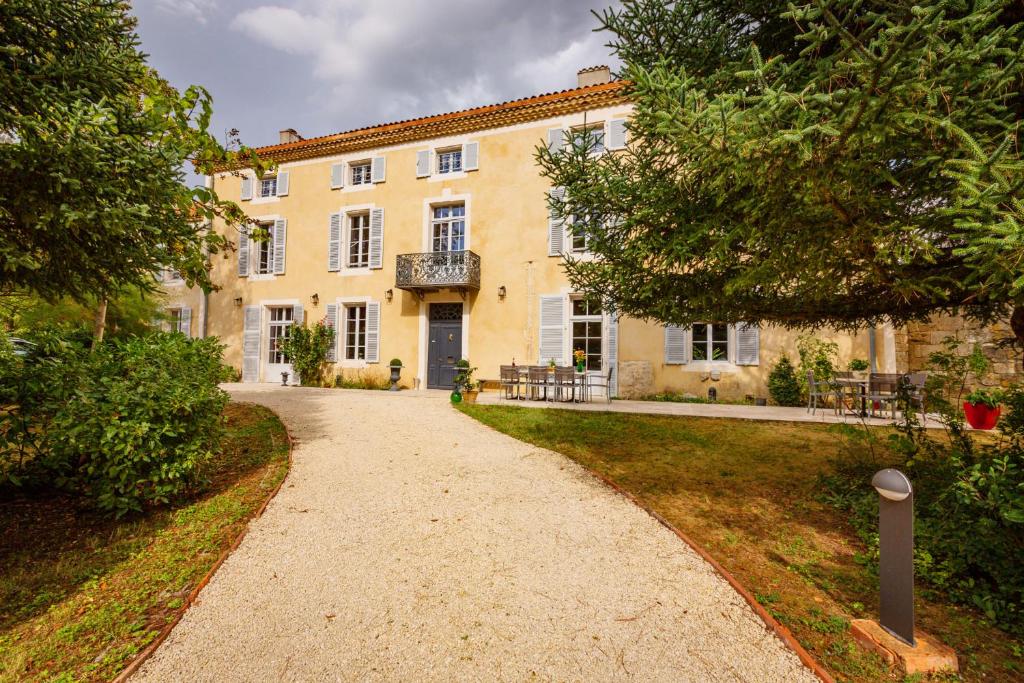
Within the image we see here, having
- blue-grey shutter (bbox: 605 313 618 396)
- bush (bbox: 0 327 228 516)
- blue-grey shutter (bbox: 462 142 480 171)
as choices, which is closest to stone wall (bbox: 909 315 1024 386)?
blue-grey shutter (bbox: 605 313 618 396)

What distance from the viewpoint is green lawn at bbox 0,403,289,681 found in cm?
196

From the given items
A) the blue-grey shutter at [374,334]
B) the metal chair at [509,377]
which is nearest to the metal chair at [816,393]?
the metal chair at [509,377]

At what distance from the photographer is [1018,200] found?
1752 mm

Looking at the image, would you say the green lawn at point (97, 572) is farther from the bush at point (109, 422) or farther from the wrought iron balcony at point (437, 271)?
the wrought iron balcony at point (437, 271)

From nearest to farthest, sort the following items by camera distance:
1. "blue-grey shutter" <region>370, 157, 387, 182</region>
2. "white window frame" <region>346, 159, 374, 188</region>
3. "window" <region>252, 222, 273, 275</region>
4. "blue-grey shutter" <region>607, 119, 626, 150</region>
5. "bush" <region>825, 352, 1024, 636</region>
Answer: "bush" <region>825, 352, 1024, 636</region> < "blue-grey shutter" <region>607, 119, 626, 150</region> < "blue-grey shutter" <region>370, 157, 387, 182</region> < "white window frame" <region>346, 159, 374, 188</region> < "window" <region>252, 222, 273, 275</region>

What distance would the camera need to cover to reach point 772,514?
3.43 m

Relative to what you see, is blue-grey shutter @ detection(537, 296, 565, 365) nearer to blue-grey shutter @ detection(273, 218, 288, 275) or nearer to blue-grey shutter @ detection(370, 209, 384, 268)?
blue-grey shutter @ detection(370, 209, 384, 268)

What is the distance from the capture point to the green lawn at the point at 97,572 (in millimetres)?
1955

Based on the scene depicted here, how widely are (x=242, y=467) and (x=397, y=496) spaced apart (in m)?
1.92

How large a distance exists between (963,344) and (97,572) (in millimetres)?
12783

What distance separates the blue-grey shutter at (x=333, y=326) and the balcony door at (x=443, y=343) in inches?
115

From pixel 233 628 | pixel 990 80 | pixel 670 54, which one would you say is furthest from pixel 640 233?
pixel 233 628

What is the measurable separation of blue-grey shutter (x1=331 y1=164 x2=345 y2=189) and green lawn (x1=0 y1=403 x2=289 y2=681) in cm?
1156

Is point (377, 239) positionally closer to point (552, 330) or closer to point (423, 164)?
point (423, 164)
